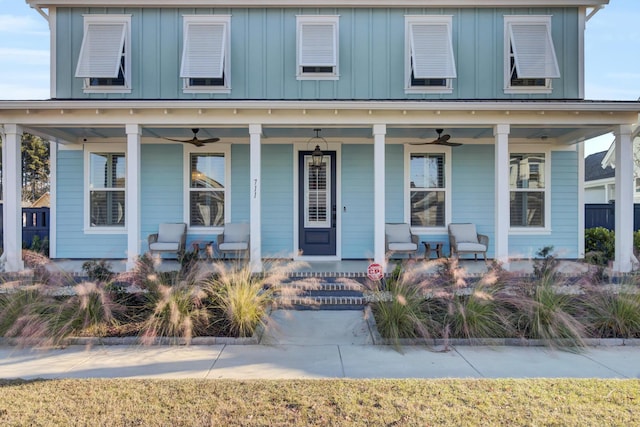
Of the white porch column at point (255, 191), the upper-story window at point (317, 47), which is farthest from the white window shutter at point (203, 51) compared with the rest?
the white porch column at point (255, 191)

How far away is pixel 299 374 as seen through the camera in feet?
11.5

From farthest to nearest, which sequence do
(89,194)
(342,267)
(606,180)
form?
(606,180) → (89,194) → (342,267)

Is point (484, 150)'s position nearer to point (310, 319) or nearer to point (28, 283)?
point (310, 319)

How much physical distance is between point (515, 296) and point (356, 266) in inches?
140

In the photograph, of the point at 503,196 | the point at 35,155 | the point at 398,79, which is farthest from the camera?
the point at 35,155

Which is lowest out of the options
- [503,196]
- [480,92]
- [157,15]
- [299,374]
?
[299,374]

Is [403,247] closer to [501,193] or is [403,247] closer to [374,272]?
[501,193]

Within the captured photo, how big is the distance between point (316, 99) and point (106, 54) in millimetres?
4651

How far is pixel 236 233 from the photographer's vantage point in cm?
850

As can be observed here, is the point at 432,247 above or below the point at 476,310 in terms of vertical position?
above

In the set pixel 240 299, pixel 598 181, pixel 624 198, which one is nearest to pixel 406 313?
pixel 240 299

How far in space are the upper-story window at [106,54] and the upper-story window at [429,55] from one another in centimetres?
620

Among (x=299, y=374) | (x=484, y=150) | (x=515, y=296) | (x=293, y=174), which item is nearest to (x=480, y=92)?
(x=484, y=150)

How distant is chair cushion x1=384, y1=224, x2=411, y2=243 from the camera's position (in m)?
8.31
